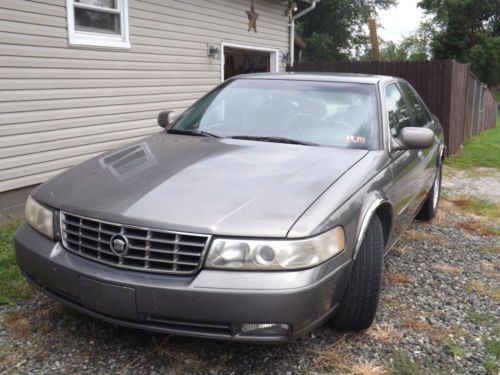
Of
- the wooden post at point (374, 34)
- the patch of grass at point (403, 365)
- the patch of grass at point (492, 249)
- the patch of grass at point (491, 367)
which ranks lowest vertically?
the patch of grass at point (491, 367)

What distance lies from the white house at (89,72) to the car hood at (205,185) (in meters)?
2.39

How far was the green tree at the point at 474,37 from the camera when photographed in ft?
101

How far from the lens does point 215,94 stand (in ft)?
13.9

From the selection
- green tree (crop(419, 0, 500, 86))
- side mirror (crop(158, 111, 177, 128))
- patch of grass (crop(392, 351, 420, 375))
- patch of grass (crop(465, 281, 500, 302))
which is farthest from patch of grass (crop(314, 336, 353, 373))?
green tree (crop(419, 0, 500, 86))

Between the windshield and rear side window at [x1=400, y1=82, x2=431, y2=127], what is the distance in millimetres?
1012

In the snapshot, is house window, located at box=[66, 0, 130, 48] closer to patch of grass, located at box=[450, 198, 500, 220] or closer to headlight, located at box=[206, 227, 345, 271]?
headlight, located at box=[206, 227, 345, 271]

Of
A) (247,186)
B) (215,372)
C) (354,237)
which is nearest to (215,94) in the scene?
(247,186)

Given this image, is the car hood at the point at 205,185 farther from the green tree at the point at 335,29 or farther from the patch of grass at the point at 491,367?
the green tree at the point at 335,29

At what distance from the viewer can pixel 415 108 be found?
189 inches

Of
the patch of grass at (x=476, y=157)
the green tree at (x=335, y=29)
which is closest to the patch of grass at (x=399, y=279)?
the patch of grass at (x=476, y=157)

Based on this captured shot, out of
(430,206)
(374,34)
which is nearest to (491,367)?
(430,206)

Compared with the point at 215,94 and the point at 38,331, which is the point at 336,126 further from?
the point at 38,331

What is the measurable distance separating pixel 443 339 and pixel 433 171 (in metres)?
2.44

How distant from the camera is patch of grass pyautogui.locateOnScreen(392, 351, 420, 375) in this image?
261 centimetres
